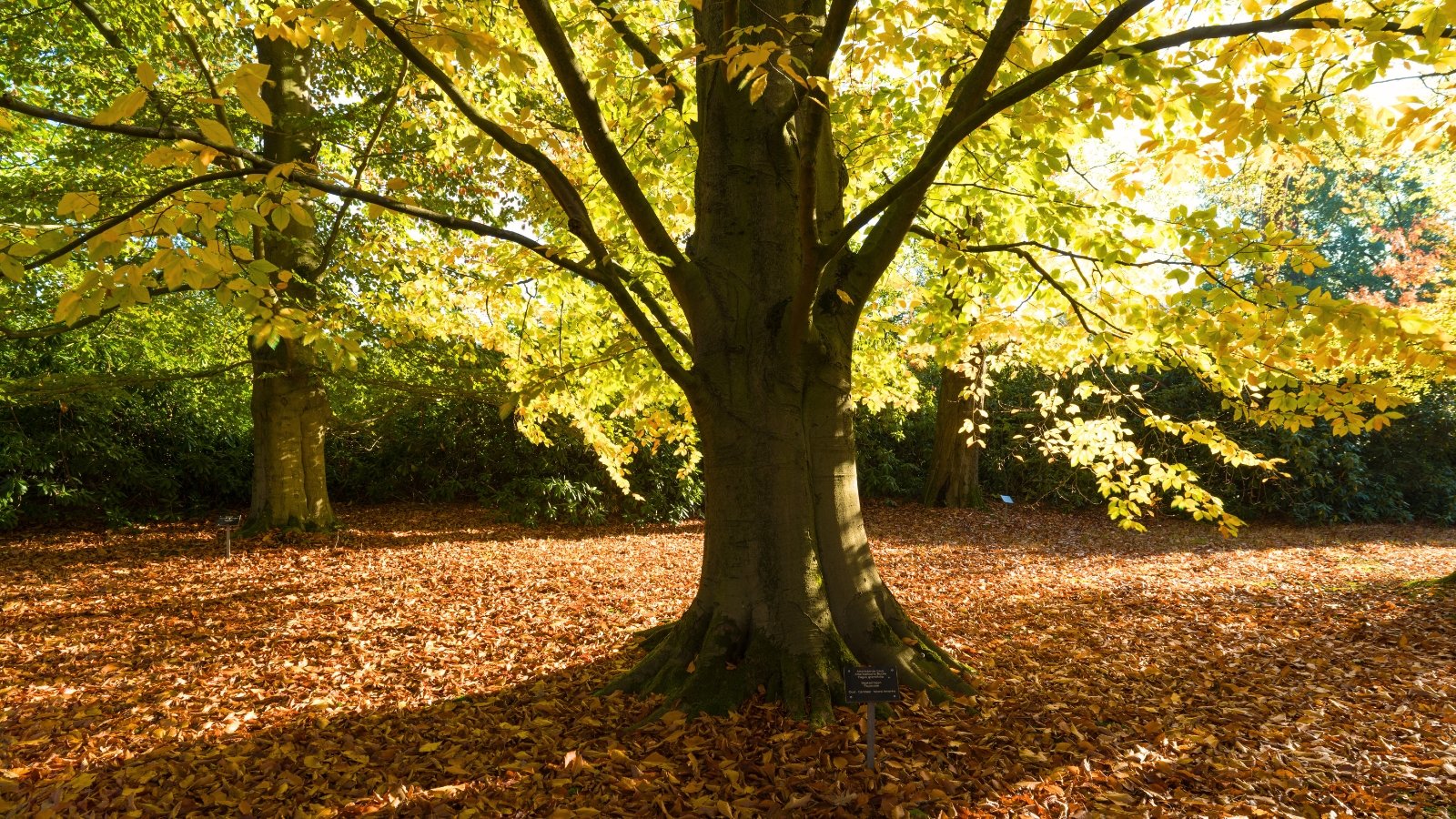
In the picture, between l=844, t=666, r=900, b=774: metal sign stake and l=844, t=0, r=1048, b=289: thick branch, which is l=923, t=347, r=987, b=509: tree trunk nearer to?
l=844, t=0, r=1048, b=289: thick branch

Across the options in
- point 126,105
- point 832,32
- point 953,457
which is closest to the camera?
point 126,105

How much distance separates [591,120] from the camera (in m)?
3.22

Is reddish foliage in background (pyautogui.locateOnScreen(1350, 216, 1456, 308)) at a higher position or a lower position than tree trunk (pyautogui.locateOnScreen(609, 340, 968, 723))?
higher

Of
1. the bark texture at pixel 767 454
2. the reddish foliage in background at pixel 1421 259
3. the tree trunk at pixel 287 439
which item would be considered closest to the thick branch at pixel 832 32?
the bark texture at pixel 767 454

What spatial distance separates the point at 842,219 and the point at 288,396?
8077mm

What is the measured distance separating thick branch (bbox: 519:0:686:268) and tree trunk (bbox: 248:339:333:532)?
24.1 feet

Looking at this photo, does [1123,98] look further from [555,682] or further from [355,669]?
[355,669]

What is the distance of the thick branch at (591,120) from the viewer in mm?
2932

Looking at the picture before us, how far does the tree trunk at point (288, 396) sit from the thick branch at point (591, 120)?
7230 mm

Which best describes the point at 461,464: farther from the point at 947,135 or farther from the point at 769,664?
the point at 947,135

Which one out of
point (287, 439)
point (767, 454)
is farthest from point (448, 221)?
point (287, 439)

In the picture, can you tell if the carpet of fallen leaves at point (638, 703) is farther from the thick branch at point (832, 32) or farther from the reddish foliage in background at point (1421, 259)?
the reddish foliage in background at point (1421, 259)

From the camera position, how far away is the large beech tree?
2779 mm

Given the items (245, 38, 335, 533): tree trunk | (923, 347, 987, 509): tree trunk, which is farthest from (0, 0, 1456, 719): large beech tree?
(923, 347, 987, 509): tree trunk
